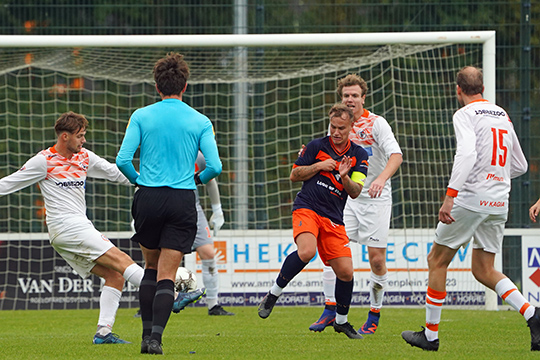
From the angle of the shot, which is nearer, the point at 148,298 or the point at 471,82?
the point at 148,298

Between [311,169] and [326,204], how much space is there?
32 centimetres

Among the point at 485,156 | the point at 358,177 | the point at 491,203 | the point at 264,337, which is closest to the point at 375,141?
the point at 358,177

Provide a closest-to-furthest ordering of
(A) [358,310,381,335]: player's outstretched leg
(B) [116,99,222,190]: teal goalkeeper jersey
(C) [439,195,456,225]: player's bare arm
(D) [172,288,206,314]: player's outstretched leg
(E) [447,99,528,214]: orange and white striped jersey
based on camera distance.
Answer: (B) [116,99,222,190]: teal goalkeeper jersey < (C) [439,195,456,225]: player's bare arm < (E) [447,99,528,214]: orange and white striped jersey < (D) [172,288,206,314]: player's outstretched leg < (A) [358,310,381,335]: player's outstretched leg

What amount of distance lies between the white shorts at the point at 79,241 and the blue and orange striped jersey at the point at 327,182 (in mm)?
1628

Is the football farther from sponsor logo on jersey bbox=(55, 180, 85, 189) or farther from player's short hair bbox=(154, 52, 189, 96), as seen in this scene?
player's short hair bbox=(154, 52, 189, 96)

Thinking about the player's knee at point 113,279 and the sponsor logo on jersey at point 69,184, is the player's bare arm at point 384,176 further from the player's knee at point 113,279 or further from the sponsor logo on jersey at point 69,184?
the sponsor logo on jersey at point 69,184

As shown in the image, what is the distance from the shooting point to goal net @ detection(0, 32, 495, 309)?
11.1 m

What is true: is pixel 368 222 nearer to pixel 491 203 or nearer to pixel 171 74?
pixel 491 203

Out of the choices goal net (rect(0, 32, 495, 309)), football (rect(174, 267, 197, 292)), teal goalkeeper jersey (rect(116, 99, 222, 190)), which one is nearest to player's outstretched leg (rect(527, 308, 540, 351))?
teal goalkeeper jersey (rect(116, 99, 222, 190))

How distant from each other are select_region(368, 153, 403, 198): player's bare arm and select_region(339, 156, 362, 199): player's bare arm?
147mm

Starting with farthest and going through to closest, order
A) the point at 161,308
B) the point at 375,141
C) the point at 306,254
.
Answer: the point at 375,141, the point at 306,254, the point at 161,308

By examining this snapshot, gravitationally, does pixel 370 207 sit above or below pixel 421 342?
above

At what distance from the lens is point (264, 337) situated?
686 centimetres

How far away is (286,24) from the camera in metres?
12.1
